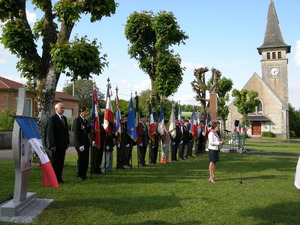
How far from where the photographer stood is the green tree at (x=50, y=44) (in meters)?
9.65

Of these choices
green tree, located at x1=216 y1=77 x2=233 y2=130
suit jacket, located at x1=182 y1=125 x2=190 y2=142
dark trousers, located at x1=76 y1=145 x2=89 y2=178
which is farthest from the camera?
green tree, located at x1=216 y1=77 x2=233 y2=130

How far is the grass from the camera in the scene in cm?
550

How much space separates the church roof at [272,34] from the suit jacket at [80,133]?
202ft

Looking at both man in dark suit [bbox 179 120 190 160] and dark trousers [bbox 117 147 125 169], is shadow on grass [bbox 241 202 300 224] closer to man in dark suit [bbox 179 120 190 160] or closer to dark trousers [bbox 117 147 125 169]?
dark trousers [bbox 117 147 125 169]

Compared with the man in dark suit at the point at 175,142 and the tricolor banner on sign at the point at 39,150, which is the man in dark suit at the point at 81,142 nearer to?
the tricolor banner on sign at the point at 39,150

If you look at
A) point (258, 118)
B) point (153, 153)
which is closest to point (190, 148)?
point (153, 153)

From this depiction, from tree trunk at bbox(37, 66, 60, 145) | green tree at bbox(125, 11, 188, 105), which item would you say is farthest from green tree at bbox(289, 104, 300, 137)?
tree trunk at bbox(37, 66, 60, 145)

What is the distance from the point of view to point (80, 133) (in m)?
8.66

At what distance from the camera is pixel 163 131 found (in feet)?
47.4

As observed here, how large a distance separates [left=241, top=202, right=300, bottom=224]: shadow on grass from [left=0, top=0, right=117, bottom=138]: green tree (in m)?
6.70

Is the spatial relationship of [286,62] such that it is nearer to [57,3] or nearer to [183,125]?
[183,125]

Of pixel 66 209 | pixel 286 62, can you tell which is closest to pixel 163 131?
pixel 66 209

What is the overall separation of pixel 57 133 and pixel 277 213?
580 cm

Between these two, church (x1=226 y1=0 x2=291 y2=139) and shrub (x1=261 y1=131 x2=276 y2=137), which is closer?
shrub (x1=261 y1=131 x2=276 y2=137)
